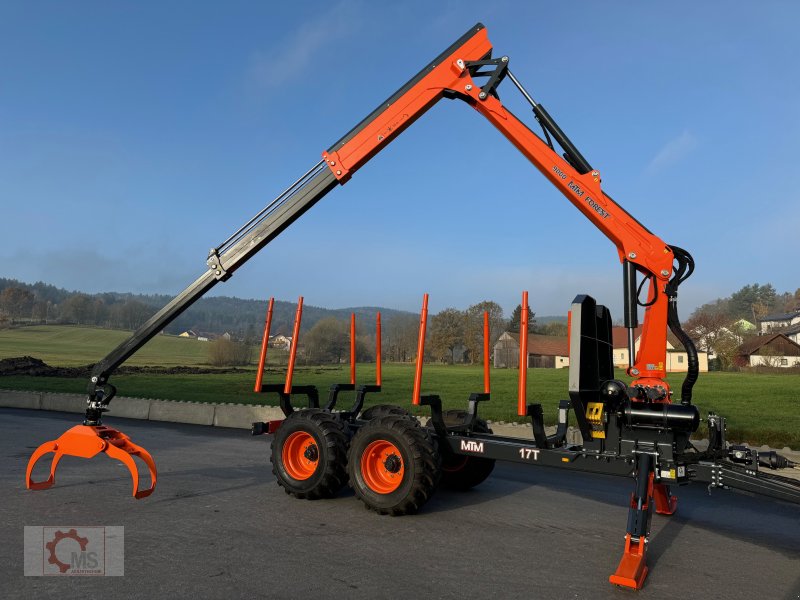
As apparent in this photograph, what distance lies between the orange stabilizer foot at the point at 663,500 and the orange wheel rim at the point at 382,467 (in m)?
2.93

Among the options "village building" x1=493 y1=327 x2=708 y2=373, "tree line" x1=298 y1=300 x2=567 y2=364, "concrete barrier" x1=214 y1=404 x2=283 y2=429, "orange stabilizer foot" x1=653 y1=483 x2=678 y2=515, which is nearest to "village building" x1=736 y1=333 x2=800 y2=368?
"village building" x1=493 y1=327 x2=708 y2=373

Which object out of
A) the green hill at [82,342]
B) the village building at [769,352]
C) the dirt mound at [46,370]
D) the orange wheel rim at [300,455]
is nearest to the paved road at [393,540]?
the orange wheel rim at [300,455]

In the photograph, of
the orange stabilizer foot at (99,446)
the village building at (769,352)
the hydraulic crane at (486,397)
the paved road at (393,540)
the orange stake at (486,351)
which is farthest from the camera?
the village building at (769,352)

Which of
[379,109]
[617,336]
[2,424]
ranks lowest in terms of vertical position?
[2,424]

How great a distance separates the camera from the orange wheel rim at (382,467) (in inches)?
269

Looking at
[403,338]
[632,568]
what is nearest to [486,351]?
[632,568]

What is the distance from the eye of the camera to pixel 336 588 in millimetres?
4539

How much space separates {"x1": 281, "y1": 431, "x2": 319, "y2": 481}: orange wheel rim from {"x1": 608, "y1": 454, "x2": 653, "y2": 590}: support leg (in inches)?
150

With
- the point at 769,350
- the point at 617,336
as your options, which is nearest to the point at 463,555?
the point at 617,336

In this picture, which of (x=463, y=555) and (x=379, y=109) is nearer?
(x=463, y=555)

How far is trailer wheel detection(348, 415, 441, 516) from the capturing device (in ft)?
21.6

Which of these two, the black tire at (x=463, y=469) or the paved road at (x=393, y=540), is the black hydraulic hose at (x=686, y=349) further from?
the black tire at (x=463, y=469)

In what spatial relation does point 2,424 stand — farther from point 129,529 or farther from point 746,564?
point 746,564

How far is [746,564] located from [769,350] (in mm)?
67146
